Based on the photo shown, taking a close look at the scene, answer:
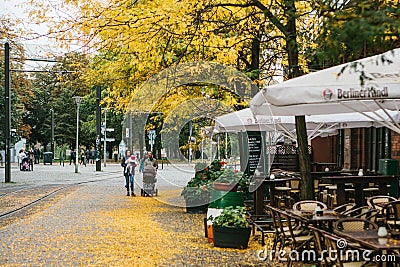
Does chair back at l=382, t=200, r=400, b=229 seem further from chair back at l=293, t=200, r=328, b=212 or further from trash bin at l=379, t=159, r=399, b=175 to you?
trash bin at l=379, t=159, r=399, b=175

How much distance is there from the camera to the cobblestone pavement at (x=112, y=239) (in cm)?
1045

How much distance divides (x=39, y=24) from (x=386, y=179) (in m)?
7.91

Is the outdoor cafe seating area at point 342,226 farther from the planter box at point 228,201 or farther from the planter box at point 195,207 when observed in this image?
the planter box at point 195,207

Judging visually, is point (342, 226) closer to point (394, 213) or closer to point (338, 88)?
point (394, 213)

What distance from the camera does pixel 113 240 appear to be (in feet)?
41.6

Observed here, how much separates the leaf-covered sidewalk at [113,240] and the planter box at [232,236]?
184mm

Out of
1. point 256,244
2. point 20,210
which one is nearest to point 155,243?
point 256,244

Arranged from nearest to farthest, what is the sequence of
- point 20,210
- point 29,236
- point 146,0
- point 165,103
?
point 29,236 → point 146,0 → point 20,210 → point 165,103

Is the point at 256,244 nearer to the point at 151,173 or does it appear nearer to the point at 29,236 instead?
the point at 29,236

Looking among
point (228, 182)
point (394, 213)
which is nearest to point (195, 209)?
point (228, 182)

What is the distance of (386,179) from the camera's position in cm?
1393

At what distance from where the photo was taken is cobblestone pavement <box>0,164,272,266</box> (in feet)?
34.3

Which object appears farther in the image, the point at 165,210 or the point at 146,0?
the point at 165,210

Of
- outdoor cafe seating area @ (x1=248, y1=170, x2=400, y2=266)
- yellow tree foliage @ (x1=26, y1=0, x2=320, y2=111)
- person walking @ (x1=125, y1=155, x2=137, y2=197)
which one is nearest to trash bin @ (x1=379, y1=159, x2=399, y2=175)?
outdoor cafe seating area @ (x1=248, y1=170, x2=400, y2=266)
